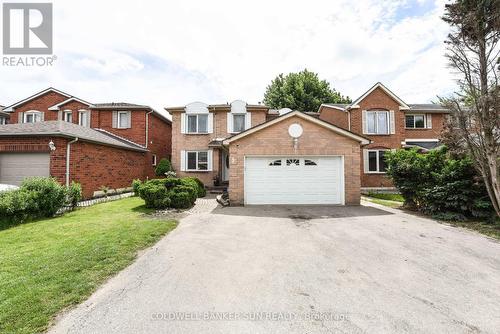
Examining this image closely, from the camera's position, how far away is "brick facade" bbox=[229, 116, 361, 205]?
440 inches

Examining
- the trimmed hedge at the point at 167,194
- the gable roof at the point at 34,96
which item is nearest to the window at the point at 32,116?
the gable roof at the point at 34,96

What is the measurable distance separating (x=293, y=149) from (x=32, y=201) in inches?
415

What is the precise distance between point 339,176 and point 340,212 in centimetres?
232

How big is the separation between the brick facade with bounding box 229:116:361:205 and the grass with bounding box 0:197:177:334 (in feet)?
14.3

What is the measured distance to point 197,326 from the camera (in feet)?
9.00

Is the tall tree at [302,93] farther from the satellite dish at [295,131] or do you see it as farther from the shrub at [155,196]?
the shrub at [155,196]

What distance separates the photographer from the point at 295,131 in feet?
36.6

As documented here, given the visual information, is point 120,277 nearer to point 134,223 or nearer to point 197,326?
point 197,326

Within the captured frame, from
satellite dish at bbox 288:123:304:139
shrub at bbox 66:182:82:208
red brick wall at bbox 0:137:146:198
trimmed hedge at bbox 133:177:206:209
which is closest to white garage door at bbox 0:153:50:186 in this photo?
red brick wall at bbox 0:137:146:198

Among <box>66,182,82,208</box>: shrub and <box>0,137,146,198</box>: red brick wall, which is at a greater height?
<box>0,137,146,198</box>: red brick wall

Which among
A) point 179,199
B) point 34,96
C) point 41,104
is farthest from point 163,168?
point 34,96

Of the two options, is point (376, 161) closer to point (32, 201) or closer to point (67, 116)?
point (32, 201)

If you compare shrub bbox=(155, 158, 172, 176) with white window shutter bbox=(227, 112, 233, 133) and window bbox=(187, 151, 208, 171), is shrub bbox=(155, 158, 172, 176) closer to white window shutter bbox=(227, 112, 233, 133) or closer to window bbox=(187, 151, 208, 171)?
window bbox=(187, 151, 208, 171)

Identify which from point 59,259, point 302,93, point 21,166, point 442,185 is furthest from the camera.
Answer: point 302,93
